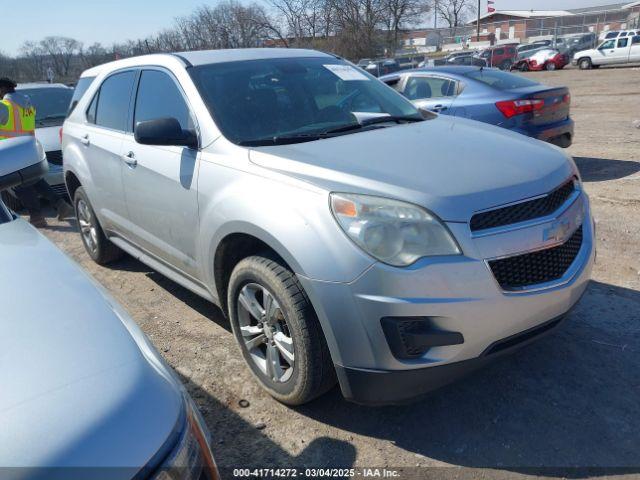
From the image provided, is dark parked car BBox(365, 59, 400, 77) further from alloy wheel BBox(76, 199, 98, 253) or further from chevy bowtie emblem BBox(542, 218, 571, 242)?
chevy bowtie emblem BBox(542, 218, 571, 242)

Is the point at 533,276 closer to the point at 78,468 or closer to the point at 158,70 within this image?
the point at 78,468

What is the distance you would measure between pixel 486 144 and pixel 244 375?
1929 millimetres

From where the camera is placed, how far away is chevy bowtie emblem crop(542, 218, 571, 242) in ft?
7.96

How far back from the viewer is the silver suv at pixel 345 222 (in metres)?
2.23

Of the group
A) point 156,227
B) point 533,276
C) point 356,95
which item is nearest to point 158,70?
point 156,227

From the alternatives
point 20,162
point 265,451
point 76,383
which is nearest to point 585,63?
point 265,451

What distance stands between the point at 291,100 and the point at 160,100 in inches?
36.5

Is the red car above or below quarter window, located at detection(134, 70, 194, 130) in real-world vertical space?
below

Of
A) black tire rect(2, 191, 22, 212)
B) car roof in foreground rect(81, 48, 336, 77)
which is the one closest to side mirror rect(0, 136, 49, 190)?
car roof in foreground rect(81, 48, 336, 77)

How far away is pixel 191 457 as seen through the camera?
4.77 ft

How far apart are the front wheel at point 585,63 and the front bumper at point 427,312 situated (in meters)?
33.8

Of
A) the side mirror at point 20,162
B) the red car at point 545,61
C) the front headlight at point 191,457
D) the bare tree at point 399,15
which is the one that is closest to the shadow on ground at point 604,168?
the side mirror at point 20,162

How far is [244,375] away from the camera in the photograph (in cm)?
324

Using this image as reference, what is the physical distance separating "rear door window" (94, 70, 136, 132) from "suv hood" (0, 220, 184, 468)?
2.47 metres
